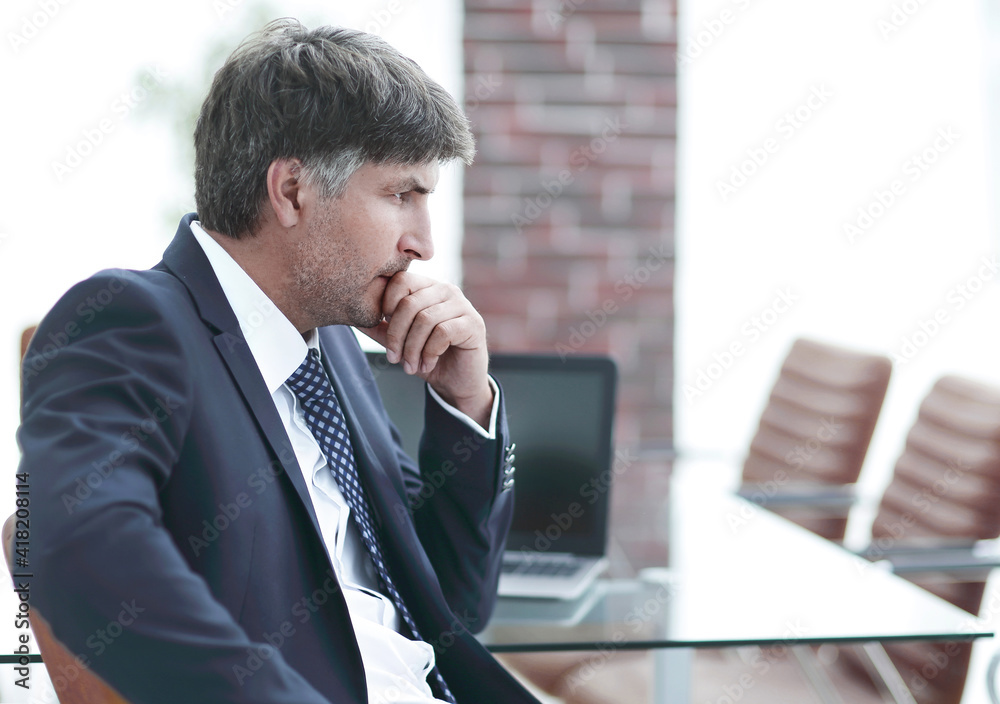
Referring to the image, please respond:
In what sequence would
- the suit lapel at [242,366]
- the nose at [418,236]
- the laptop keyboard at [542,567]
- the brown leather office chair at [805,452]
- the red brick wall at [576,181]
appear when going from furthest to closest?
the red brick wall at [576,181], the brown leather office chair at [805,452], the laptop keyboard at [542,567], the nose at [418,236], the suit lapel at [242,366]

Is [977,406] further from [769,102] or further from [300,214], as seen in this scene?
[769,102]

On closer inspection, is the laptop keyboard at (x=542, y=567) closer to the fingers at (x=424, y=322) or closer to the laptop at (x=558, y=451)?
the laptop at (x=558, y=451)

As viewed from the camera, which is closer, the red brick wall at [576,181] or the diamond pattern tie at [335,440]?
the diamond pattern tie at [335,440]

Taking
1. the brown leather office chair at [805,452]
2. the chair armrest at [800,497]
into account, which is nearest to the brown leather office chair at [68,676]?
the brown leather office chair at [805,452]

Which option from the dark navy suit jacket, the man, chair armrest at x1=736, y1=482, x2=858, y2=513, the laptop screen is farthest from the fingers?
chair armrest at x1=736, y1=482, x2=858, y2=513

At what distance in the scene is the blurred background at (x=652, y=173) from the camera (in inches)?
108

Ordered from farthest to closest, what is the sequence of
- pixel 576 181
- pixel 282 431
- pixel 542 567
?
pixel 576 181
pixel 542 567
pixel 282 431

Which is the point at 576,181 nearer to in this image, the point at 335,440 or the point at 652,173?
the point at 652,173

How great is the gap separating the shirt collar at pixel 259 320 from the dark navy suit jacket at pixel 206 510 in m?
0.03

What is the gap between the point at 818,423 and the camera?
2.30m

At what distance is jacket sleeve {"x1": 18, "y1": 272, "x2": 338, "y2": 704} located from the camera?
757mm

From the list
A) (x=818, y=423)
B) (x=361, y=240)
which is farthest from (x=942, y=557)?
(x=361, y=240)

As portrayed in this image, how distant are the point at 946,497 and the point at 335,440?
1.26 metres

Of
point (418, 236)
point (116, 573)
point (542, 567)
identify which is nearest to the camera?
point (116, 573)
